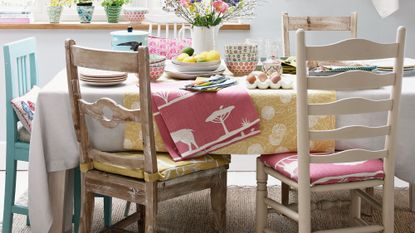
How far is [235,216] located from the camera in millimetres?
3576

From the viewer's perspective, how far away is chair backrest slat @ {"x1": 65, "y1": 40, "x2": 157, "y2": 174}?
254 centimetres

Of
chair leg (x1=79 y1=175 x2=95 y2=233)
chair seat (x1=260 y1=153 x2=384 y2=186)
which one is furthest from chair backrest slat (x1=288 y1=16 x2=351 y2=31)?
chair leg (x1=79 y1=175 x2=95 y2=233)

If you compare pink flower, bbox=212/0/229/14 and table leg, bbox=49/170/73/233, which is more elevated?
pink flower, bbox=212/0/229/14

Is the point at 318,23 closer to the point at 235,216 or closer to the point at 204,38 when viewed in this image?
the point at 204,38

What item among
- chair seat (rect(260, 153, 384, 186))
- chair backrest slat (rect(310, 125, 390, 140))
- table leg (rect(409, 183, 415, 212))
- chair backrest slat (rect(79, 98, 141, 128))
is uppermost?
chair backrest slat (rect(79, 98, 141, 128))

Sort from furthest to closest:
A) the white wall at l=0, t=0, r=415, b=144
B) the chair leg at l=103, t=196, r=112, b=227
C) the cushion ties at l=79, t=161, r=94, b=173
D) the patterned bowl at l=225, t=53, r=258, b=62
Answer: the white wall at l=0, t=0, r=415, b=144 < the chair leg at l=103, t=196, r=112, b=227 < the patterned bowl at l=225, t=53, r=258, b=62 < the cushion ties at l=79, t=161, r=94, b=173

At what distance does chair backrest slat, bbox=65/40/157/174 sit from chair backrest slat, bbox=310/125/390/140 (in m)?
0.58

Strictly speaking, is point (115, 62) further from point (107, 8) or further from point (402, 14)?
point (402, 14)

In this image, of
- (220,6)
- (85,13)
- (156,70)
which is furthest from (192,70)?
(85,13)

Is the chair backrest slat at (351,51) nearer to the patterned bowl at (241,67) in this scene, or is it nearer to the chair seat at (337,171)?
the chair seat at (337,171)

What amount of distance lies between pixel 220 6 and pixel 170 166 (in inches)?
31.7

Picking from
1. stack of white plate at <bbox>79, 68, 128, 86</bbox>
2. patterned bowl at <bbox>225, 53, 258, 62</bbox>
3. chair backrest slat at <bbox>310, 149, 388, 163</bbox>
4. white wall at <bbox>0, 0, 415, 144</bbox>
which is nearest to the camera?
chair backrest slat at <bbox>310, 149, 388, 163</bbox>

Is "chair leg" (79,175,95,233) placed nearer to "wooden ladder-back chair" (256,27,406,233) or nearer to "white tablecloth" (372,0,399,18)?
"wooden ladder-back chair" (256,27,406,233)

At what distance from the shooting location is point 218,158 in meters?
2.88
